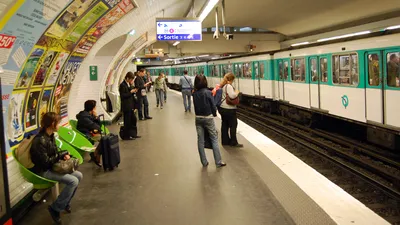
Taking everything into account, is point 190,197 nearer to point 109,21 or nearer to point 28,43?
point 28,43

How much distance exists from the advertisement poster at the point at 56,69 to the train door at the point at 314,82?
7.22 meters

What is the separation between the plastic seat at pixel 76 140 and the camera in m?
6.36

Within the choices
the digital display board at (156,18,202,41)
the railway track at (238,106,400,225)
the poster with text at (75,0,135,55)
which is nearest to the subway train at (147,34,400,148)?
the railway track at (238,106,400,225)

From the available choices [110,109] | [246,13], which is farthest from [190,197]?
[246,13]

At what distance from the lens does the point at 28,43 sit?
4.20 meters

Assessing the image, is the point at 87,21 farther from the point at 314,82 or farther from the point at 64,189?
the point at 314,82

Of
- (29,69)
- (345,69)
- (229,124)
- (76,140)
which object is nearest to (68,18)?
(29,69)

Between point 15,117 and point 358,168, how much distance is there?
20.6ft

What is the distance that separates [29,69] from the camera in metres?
4.70

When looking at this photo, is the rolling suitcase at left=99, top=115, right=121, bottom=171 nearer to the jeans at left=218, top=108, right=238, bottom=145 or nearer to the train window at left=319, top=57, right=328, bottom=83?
the jeans at left=218, top=108, right=238, bottom=145

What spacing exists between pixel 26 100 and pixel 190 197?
2.39 m

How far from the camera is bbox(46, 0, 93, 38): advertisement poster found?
475 cm

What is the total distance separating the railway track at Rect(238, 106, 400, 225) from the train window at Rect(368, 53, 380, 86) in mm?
1502

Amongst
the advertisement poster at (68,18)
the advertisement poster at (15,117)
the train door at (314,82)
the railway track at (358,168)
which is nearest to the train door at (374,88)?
the railway track at (358,168)
